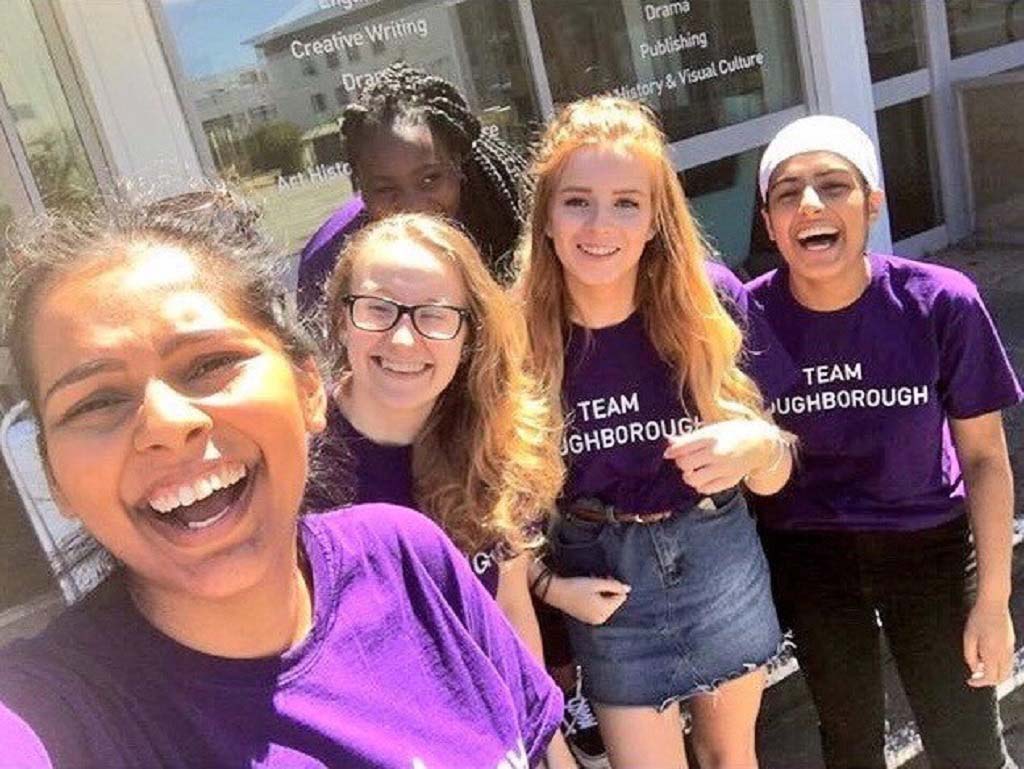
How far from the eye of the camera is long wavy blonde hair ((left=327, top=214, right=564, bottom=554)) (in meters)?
1.66

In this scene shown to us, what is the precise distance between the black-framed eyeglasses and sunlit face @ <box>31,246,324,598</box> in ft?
2.00

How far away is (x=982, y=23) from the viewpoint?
6371mm

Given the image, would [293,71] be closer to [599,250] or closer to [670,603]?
[599,250]

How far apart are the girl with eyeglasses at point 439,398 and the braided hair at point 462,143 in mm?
476

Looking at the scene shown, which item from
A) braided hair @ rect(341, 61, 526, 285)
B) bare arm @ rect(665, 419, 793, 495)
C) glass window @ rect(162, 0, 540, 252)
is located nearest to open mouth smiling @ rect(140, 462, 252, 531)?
bare arm @ rect(665, 419, 793, 495)

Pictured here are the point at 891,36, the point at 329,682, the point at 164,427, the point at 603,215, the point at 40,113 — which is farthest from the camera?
the point at 891,36

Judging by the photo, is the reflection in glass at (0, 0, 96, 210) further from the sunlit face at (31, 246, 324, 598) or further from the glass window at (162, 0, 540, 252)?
the sunlit face at (31, 246, 324, 598)

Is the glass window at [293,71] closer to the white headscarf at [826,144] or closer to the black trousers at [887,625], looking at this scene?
the white headscarf at [826,144]

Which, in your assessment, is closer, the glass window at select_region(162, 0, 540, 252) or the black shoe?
the black shoe

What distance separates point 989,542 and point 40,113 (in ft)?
9.79

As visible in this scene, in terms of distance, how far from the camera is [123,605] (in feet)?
3.15

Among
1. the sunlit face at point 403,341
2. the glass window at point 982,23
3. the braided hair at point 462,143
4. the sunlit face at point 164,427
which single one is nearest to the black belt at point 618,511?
the sunlit face at point 403,341

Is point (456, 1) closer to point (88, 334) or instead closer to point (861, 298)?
point (861, 298)

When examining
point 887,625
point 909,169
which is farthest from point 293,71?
point 909,169
